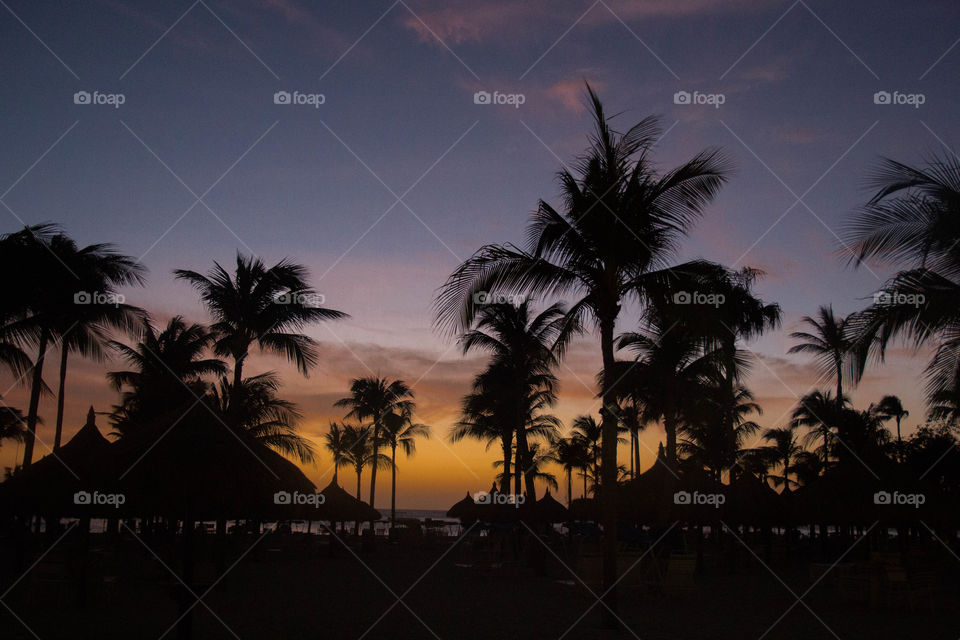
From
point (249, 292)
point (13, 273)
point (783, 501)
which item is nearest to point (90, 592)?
point (13, 273)

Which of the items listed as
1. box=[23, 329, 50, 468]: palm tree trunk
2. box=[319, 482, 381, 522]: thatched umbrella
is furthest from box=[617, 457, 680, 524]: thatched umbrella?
box=[23, 329, 50, 468]: palm tree trunk

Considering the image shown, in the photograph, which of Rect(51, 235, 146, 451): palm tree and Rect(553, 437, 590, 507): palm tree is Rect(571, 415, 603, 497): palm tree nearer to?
Rect(553, 437, 590, 507): palm tree

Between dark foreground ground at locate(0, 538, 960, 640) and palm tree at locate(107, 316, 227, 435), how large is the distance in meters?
8.09

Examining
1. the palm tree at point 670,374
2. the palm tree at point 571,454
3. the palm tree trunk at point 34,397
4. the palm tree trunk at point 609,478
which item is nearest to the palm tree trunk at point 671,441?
the palm tree at point 670,374

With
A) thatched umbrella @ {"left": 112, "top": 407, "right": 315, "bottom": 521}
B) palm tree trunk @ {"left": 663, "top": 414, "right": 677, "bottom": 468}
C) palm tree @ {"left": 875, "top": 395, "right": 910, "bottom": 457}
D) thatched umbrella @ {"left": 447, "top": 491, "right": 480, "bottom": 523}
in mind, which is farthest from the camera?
palm tree @ {"left": 875, "top": 395, "right": 910, "bottom": 457}

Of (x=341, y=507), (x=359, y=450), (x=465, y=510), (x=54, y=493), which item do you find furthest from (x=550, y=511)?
(x=359, y=450)

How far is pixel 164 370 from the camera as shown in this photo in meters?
29.0

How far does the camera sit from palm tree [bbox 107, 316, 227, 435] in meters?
27.3

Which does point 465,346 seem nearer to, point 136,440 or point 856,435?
point 136,440

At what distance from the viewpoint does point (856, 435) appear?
38000mm

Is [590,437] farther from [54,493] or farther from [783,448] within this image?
[54,493]

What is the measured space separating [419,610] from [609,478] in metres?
4.93

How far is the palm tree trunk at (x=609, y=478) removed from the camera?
11125 mm

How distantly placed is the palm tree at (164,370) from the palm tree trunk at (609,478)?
19135mm
